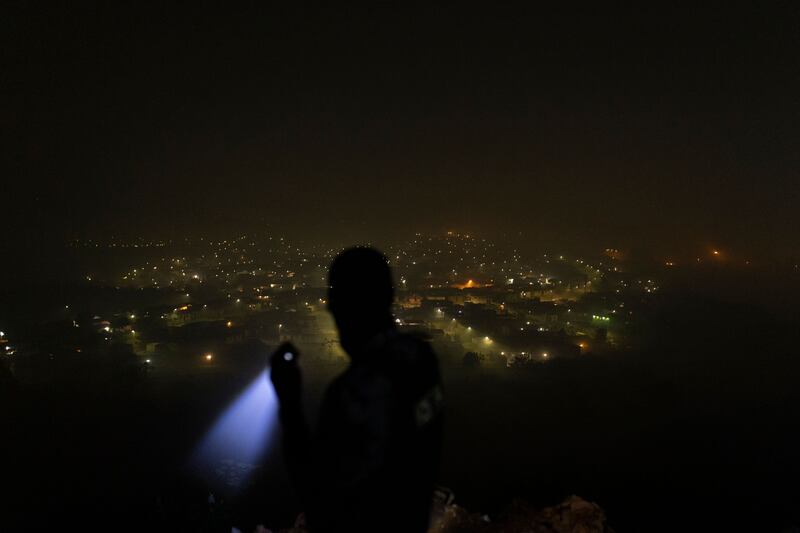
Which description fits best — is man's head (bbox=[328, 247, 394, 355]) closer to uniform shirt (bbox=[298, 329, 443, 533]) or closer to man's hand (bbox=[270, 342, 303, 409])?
uniform shirt (bbox=[298, 329, 443, 533])

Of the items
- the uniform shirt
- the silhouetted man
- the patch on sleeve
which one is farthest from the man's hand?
the patch on sleeve

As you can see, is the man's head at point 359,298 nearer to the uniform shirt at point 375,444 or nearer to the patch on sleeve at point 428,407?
the uniform shirt at point 375,444

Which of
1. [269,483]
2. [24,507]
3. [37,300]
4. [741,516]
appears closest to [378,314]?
[269,483]

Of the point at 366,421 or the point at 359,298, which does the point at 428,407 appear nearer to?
the point at 366,421

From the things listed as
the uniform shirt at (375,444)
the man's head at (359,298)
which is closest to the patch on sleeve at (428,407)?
the uniform shirt at (375,444)

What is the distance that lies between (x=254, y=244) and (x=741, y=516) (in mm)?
87403

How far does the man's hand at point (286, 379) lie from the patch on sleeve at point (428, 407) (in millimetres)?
430

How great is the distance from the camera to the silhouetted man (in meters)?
1.29

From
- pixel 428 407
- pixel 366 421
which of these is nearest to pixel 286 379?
pixel 366 421

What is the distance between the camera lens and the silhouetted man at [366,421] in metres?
1.29

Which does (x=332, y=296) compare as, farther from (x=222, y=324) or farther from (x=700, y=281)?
(x=700, y=281)

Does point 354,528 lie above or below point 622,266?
above

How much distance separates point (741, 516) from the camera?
1748 cm

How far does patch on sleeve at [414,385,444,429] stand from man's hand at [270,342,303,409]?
1.41 ft
